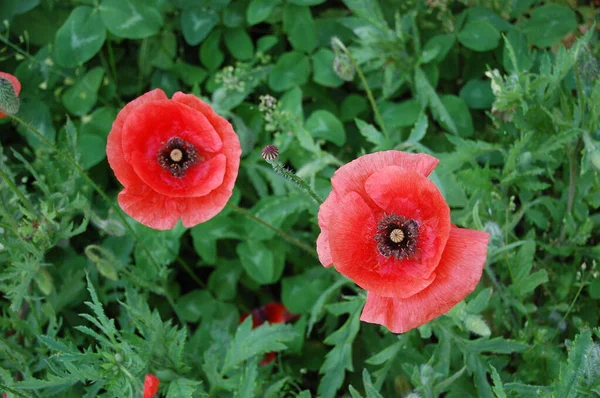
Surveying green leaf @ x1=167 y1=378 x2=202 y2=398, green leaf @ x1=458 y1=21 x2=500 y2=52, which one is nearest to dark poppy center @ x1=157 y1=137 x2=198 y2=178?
green leaf @ x1=167 y1=378 x2=202 y2=398

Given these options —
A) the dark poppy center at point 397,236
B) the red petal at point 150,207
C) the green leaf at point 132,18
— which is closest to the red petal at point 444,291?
the dark poppy center at point 397,236

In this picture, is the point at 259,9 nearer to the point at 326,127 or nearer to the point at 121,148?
the point at 326,127

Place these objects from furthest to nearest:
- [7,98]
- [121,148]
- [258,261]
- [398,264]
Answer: [258,261]
[121,148]
[7,98]
[398,264]

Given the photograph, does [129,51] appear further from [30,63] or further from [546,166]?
[546,166]

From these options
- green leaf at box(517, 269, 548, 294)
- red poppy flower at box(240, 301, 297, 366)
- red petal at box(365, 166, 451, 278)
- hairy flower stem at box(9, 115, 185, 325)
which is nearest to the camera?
red petal at box(365, 166, 451, 278)

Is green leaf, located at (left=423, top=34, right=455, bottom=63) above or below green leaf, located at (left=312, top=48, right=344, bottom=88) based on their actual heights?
above

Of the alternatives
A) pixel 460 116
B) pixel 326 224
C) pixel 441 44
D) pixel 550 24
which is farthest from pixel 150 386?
pixel 550 24

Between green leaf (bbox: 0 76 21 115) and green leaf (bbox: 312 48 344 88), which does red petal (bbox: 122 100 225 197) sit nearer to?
green leaf (bbox: 0 76 21 115)
